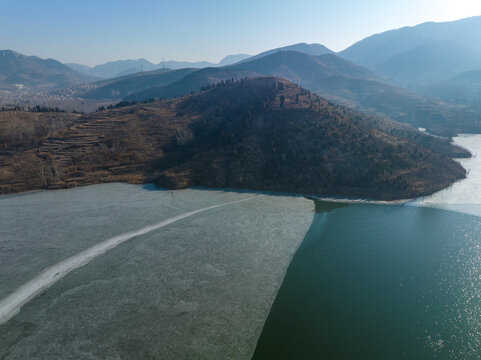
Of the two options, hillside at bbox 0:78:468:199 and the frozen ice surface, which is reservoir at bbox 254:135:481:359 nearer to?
the frozen ice surface

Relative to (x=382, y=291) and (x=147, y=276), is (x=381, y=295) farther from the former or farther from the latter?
(x=147, y=276)

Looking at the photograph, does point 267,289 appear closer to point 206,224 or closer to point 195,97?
point 206,224

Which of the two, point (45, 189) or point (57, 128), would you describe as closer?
point (45, 189)

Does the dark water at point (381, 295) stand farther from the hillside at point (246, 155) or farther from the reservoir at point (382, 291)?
the hillside at point (246, 155)

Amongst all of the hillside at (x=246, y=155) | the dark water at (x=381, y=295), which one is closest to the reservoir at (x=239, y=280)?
the dark water at (x=381, y=295)

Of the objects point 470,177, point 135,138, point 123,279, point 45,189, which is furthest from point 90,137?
point 470,177

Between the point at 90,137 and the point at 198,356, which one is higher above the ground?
the point at 90,137
